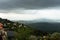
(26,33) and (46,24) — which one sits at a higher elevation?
(46,24)

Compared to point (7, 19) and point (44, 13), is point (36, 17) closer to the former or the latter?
point (44, 13)

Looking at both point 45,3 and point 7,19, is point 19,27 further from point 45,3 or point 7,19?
point 45,3

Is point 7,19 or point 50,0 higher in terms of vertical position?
point 50,0

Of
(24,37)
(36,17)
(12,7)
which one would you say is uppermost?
(12,7)

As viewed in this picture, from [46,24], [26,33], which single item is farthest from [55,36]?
[26,33]

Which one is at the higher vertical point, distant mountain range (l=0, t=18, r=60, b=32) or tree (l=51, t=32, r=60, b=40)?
distant mountain range (l=0, t=18, r=60, b=32)

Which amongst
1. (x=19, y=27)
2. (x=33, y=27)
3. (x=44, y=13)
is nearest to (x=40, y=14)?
(x=44, y=13)

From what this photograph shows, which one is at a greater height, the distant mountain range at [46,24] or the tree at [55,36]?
the distant mountain range at [46,24]

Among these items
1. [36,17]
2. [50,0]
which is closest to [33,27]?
[36,17]

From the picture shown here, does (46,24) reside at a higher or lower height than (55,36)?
higher

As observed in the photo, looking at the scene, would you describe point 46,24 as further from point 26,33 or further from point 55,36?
point 26,33
